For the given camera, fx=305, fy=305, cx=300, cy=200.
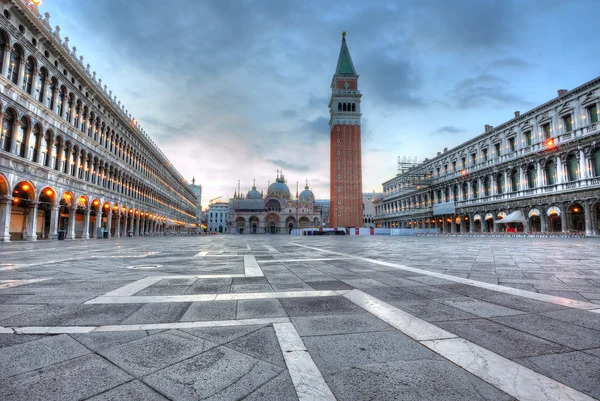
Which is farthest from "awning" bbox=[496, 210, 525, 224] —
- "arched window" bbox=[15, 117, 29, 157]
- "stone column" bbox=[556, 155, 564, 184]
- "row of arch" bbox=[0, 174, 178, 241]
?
"arched window" bbox=[15, 117, 29, 157]

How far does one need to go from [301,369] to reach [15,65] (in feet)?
95.8

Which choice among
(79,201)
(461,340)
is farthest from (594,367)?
(79,201)

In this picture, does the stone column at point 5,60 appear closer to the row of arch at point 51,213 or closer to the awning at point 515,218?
the row of arch at point 51,213

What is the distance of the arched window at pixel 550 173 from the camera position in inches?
1407

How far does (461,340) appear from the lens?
7.94 feet

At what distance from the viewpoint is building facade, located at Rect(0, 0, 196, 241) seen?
20.2 m

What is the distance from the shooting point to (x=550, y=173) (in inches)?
1438

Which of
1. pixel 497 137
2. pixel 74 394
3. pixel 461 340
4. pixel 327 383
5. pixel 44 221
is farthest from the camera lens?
pixel 497 137

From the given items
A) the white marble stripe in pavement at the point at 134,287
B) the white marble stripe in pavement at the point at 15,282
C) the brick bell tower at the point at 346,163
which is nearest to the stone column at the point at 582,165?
the white marble stripe in pavement at the point at 134,287

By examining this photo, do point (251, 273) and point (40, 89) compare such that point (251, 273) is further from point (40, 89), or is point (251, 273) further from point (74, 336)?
point (40, 89)

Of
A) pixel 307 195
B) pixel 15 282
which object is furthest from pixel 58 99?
pixel 307 195

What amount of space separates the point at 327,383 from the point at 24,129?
94.2ft

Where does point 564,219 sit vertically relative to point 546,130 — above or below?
below

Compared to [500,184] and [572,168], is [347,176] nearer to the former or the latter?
[500,184]
